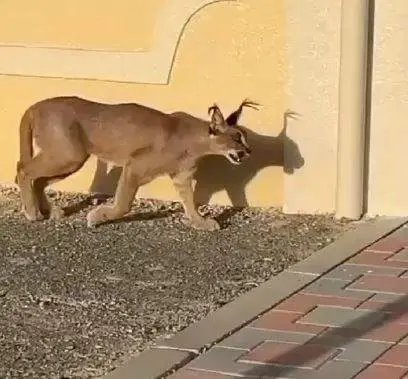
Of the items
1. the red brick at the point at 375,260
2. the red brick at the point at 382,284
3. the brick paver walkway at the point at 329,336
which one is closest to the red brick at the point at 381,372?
the brick paver walkway at the point at 329,336

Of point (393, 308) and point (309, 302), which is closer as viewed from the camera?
point (393, 308)

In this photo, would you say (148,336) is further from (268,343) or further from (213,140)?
(213,140)

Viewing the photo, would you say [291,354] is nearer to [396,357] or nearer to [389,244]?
[396,357]

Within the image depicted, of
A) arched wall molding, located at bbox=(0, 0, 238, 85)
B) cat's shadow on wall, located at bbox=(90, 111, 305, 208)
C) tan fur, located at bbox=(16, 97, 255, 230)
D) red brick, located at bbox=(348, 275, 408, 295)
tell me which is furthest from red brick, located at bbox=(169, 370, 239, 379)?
arched wall molding, located at bbox=(0, 0, 238, 85)

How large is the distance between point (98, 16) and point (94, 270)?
2240 millimetres

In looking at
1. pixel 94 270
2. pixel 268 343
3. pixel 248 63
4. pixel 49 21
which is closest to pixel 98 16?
pixel 49 21

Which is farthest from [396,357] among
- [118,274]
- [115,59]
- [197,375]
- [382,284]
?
[115,59]

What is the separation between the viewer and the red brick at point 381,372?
5.01 meters

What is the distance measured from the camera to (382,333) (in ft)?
18.2

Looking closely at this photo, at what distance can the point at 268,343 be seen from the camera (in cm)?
542

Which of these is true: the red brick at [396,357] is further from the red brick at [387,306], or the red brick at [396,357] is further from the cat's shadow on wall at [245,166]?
the cat's shadow on wall at [245,166]

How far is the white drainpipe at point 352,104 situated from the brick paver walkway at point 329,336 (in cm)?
108

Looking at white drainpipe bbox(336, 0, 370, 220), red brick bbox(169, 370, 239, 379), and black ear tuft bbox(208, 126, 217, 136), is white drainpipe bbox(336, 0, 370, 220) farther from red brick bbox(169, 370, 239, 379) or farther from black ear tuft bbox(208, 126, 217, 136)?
red brick bbox(169, 370, 239, 379)

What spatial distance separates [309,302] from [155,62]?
2660 mm
